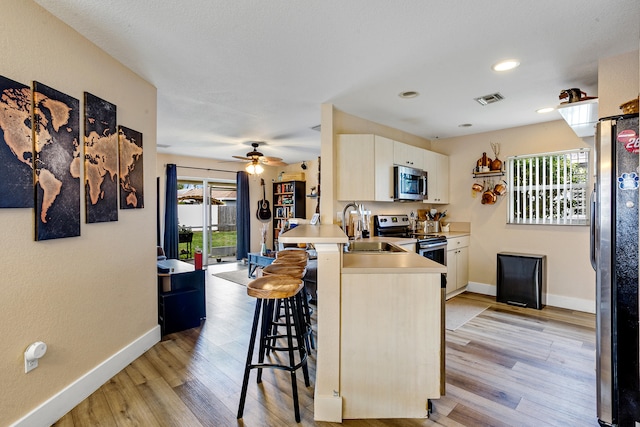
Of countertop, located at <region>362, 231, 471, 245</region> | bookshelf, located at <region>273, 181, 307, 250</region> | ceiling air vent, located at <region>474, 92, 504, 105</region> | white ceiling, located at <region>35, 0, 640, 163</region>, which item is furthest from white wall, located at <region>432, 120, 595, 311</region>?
bookshelf, located at <region>273, 181, 307, 250</region>

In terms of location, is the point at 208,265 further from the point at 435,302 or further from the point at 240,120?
the point at 435,302

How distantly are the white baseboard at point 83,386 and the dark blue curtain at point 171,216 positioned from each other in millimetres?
3727

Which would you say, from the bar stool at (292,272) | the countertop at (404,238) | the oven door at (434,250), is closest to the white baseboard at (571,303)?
the countertop at (404,238)

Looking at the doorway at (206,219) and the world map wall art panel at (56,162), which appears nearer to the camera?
the world map wall art panel at (56,162)

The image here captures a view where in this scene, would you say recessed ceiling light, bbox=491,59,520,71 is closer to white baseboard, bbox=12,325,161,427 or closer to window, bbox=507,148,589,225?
window, bbox=507,148,589,225

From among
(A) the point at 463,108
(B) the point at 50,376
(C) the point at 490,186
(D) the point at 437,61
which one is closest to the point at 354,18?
(D) the point at 437,61

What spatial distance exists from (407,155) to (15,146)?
3829 millimetres

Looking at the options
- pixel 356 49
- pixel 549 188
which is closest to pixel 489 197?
pixel 549 188

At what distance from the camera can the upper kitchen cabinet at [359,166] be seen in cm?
356

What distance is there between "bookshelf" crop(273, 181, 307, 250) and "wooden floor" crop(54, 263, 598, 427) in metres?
4.16

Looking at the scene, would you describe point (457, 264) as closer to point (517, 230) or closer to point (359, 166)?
point (517, 230)

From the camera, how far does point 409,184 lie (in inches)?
164

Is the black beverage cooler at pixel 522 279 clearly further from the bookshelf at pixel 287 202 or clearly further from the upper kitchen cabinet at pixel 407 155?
the bookshelf at pixel 287 202

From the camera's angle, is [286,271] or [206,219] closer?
[286,271]
